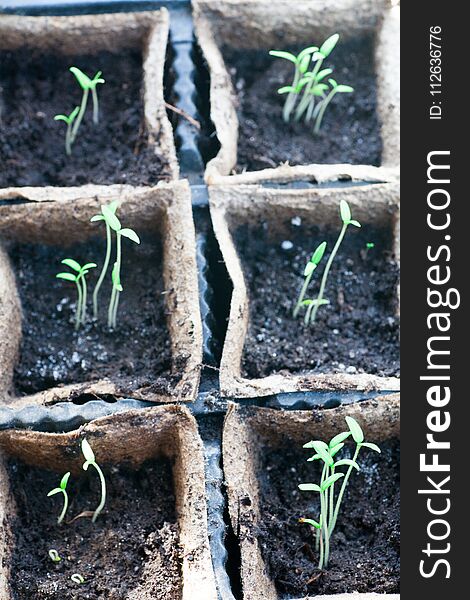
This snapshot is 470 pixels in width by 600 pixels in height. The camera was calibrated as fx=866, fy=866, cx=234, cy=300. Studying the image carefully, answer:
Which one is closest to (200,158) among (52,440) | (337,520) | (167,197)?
(167,197)

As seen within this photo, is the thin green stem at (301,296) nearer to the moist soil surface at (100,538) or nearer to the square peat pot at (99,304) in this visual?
the square peat pot at (99,304)

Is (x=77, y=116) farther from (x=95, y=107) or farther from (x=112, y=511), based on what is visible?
(x=112, y=511)

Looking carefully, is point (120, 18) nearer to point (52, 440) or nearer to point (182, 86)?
point (182, 86)

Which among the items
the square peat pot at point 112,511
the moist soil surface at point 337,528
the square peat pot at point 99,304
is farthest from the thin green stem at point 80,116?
the moist soil surface at point 337,528

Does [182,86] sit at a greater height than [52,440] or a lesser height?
greater

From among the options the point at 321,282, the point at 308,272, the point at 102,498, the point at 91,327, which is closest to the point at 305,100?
the point at 321,282
